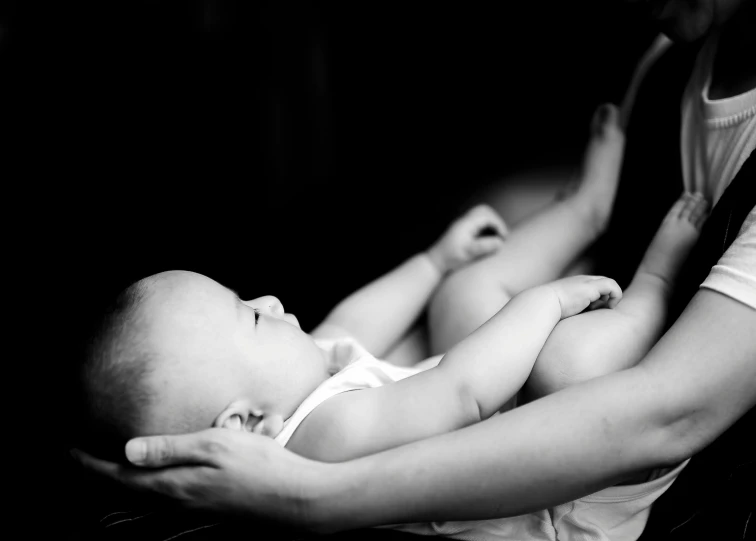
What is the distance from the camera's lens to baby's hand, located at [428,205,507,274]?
3.99 feet

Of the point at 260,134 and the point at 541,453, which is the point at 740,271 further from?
the point at 260,134

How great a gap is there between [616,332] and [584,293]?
0.22ft

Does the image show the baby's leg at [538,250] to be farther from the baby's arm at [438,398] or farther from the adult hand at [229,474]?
the adult hand at [229,474]

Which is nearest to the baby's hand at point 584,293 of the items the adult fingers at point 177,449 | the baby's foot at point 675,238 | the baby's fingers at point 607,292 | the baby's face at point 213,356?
the baby's fingers at point 607,292

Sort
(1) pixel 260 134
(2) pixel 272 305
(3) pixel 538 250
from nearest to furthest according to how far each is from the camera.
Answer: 1. (2) pixel 272 305
2. (3) pixel 538 250
3. (1) pixel 260 134

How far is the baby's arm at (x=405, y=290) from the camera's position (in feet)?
3.70

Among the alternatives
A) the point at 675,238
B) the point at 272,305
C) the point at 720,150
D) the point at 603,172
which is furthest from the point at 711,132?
the point at 272,305

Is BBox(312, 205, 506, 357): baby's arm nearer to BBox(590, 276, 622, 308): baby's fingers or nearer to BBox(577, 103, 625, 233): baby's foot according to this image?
BBox(577, 103, 625, 233): baby's foot

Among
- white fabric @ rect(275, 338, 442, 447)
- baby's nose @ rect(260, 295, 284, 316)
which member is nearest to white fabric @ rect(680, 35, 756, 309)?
white fabric @ rect(275, 338, 442, 447)

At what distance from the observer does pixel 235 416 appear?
2.72 ft

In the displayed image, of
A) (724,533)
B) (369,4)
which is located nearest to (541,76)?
(369,4)

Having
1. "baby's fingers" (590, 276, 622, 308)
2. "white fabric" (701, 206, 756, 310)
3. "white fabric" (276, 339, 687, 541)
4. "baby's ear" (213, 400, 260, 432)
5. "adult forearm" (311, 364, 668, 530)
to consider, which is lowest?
"white fabric" (276, 339, 687, 541)

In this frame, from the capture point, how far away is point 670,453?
2.27 ft

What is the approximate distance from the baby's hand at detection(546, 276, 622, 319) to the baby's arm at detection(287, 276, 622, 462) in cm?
4
